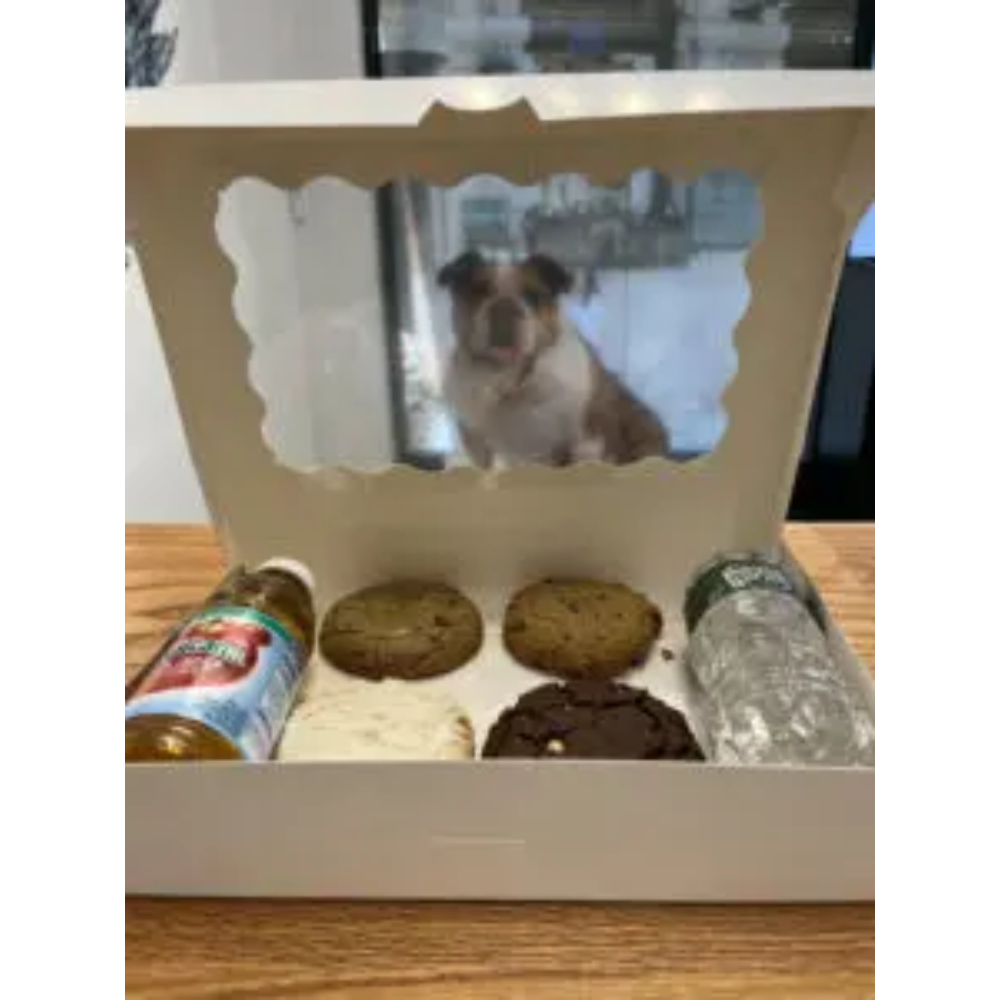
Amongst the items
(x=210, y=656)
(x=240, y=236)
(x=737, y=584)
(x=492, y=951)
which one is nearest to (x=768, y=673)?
(x=737, y=584)

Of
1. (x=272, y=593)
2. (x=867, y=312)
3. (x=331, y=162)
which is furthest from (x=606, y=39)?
(x=272, y=593)

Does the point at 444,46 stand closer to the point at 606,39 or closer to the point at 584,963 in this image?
the point at 606,39

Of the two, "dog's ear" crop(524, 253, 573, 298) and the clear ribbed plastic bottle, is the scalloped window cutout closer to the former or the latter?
"dog's ear" crop(524, 253, 573, 298)

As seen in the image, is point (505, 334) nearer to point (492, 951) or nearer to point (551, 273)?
→ point (551, 273)

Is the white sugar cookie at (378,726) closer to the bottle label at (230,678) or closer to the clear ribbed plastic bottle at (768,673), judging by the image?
the bottle label at (230,678)

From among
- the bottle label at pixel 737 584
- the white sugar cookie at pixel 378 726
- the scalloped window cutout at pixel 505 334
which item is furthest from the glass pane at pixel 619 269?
the white sugar cookie at pixel 378 726
